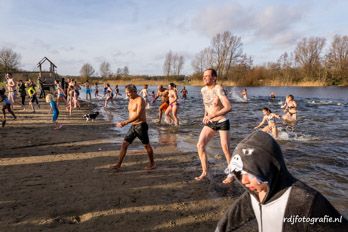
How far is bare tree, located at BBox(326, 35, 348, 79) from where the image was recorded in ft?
196

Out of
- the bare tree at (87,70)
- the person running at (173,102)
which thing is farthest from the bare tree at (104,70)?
the person running at (173,102)

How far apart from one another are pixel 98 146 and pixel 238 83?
186 feet

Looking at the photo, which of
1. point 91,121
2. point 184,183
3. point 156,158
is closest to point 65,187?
point 184,183

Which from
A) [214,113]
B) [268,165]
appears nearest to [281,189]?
[268,165]

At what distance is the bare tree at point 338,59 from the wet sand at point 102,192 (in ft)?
202

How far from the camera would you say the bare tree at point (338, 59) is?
2356 inches

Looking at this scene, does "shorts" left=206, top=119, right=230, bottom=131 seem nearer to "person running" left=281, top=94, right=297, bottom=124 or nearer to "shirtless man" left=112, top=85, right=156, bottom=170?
"shirtless man" left=112, top=85, right=156, bottom=170

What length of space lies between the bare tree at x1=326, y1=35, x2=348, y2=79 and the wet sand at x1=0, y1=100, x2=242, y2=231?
202 ft

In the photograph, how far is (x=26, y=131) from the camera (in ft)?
36.9

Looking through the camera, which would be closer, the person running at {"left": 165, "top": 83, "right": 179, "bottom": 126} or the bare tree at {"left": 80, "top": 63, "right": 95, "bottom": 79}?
the person running at {"left": 165, "top": 83, "right": 179, "bottom": 126}

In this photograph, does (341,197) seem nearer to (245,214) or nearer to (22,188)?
(245,214)

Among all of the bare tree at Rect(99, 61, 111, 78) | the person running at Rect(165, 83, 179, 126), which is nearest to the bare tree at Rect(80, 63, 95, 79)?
the bare tree at Rect(99, 61, 111, 78)

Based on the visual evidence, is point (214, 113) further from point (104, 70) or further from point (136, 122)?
point (104, 70)

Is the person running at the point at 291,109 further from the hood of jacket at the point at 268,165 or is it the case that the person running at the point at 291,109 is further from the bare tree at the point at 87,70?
the bare tree at the point at 87,70
